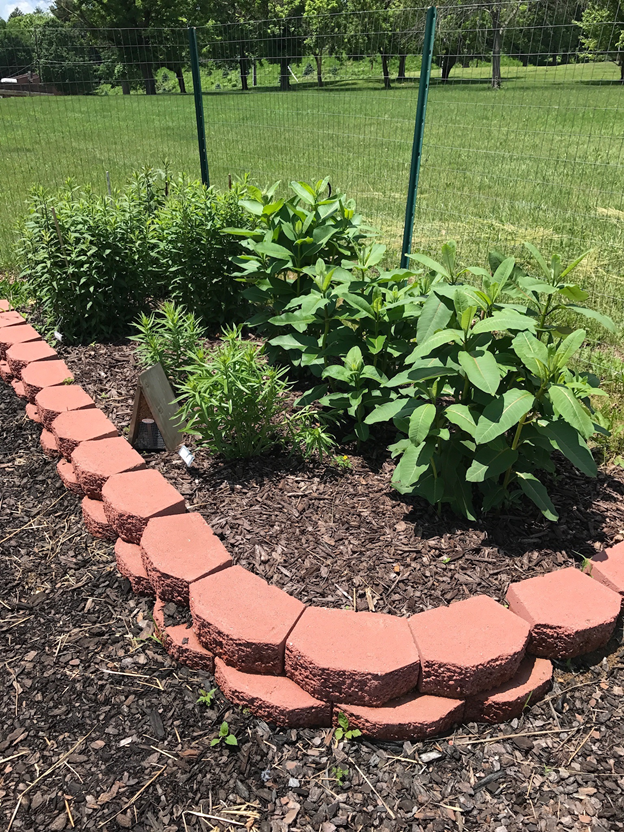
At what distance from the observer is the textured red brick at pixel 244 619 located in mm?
2037

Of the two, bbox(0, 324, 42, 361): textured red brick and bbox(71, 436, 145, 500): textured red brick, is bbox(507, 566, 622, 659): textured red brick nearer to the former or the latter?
bbox(71, 436, 145, 500): textured red brick

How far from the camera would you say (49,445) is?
3.38 meters

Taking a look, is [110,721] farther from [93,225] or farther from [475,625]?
[93,225]

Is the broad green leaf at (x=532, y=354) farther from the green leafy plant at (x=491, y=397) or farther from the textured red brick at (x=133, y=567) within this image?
the textured red brick at (x=133, y=567)

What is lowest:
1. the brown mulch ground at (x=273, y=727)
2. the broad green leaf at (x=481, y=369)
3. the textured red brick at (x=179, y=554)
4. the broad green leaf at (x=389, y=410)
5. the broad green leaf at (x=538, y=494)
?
the brown mulch ground at (x=273, y=727)

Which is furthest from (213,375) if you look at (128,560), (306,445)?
(128,560)

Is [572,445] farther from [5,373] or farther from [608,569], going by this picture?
[5,373]

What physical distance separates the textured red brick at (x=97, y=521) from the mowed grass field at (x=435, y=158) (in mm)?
3657

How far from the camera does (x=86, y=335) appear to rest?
4.27m

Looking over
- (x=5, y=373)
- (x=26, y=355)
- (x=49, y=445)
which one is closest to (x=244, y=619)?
(x=49, y=445)

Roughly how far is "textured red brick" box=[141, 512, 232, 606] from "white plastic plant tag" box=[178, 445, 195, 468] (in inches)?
17.8

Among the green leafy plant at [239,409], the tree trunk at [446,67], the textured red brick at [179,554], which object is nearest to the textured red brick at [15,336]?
the green leafy plant at [239,409]

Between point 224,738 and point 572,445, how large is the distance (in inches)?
59.7

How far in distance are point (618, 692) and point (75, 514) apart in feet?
7.62
